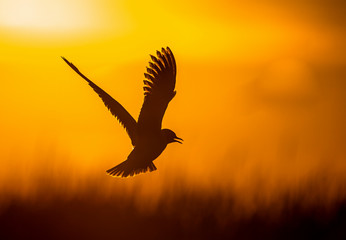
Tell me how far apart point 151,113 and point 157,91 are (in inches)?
12.8

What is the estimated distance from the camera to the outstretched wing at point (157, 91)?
12.1m

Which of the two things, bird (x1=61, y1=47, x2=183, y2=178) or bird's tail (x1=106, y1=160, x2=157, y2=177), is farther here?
bird's tail (x1=106, y1=160, x2=157, y2=177)

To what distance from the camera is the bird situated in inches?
475

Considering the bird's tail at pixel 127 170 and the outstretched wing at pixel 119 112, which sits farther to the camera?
the bird's tail at pixel 127 170

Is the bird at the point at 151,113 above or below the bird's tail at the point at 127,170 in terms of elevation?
above

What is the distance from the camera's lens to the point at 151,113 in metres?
12.1

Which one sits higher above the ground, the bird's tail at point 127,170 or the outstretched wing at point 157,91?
the outstretched wing at point 157,91

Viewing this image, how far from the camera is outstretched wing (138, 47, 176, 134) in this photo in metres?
12.1

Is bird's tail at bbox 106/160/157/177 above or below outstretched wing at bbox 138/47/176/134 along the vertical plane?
below

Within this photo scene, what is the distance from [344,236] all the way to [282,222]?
1.01 meters

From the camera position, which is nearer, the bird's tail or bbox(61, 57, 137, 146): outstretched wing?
bbox(61, 57, 137, 146): outstretched wing

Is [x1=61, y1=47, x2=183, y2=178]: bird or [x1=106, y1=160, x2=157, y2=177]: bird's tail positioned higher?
[x1=61, y1=47, x2=183, y2=178]: bird

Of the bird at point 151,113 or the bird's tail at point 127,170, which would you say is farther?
the bird's tail at point 127,170

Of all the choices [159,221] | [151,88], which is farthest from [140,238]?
[151,88]
